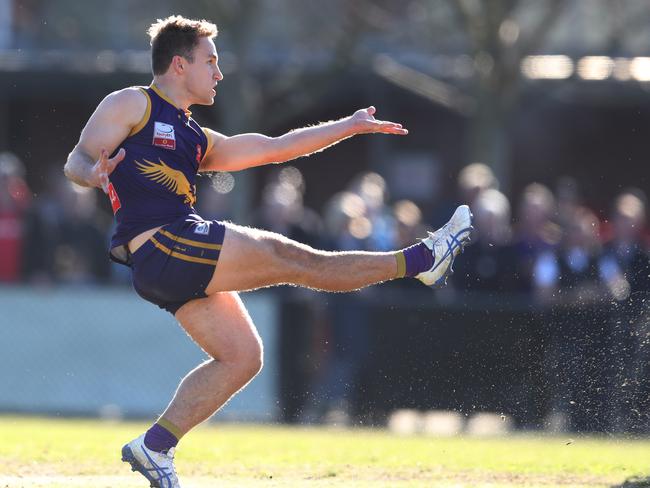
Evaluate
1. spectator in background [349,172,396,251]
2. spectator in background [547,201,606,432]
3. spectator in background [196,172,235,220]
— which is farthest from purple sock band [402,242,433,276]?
spectator in background [196,172,235,220]

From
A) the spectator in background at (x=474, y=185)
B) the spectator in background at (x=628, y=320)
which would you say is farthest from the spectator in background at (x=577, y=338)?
the spectator in background at (x=474, y=185)

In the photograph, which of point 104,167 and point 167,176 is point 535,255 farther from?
point 104,167

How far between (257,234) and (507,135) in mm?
14175

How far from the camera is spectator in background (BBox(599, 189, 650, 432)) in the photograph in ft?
37.0

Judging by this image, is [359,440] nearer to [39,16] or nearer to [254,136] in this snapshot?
[254,136]

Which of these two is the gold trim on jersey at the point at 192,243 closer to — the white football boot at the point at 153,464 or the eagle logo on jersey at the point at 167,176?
the eagle logo on jersey at the point at 167,176

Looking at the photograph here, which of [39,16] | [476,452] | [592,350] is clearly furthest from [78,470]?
[39,16]

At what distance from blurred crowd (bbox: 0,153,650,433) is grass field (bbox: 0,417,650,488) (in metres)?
0.49

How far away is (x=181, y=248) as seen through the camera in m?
7.41

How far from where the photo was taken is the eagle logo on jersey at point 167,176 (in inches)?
296

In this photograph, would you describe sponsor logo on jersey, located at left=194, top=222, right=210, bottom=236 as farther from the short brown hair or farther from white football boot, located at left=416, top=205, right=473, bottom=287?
white football boot, located at left=416, top=205, right=473, bottom=287

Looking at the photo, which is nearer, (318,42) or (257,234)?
(257,234)

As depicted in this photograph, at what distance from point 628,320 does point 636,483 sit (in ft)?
12.6

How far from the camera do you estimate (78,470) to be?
890 cm
